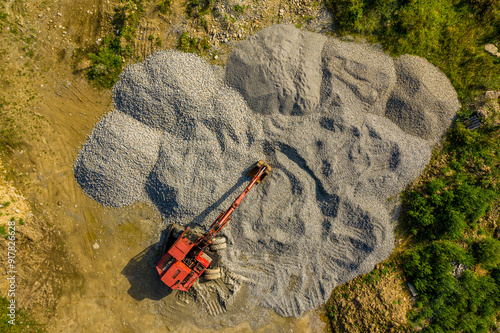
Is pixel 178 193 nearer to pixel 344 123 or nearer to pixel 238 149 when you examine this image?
pixel 238 149

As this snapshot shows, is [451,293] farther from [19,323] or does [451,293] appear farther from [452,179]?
[19,323]

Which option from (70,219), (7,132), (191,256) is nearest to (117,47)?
(7,132)

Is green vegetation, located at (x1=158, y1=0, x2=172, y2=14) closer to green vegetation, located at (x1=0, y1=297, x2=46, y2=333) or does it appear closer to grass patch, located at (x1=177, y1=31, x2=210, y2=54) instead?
grass patch, located at (x1=177, y1=31, x2=210, y2=54)

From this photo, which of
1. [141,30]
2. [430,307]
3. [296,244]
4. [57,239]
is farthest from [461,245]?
[57,239]

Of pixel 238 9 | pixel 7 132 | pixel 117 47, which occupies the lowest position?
pixel 7 132

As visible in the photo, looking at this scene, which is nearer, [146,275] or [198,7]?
[146,275]

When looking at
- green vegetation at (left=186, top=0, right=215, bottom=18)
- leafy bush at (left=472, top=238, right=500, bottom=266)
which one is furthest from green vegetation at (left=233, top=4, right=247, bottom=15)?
leafy bush at (left=472, top=238, right=500, bottom=266)
